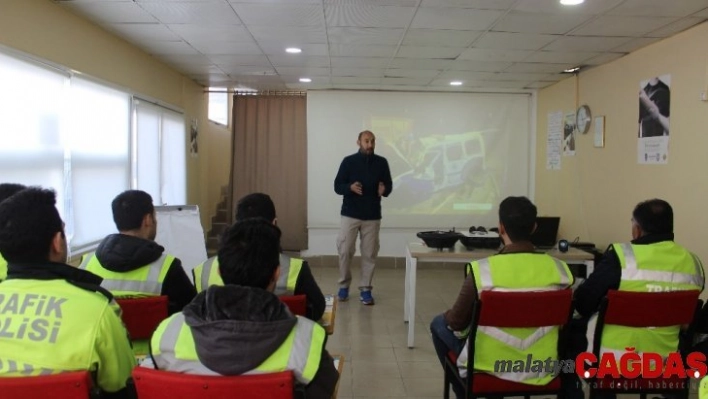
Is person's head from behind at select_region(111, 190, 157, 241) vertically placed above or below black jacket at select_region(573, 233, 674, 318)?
above

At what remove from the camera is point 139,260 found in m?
2.12

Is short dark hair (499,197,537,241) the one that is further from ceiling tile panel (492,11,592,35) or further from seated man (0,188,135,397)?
ceiling tile panel (492,11,592,35)

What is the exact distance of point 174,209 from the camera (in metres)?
4.63

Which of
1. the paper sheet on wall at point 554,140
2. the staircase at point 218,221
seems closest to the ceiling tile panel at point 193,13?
the staircase at point 218,221

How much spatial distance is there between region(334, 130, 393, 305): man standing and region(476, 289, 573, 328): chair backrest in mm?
3053

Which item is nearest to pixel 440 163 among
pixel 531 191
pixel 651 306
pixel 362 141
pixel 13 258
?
pixel 531 191

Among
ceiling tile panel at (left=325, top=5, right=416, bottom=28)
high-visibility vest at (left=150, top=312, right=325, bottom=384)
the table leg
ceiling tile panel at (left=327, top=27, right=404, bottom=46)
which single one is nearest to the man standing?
ceiling tile panel at (left=327, top=27, right=404, bottom=46)

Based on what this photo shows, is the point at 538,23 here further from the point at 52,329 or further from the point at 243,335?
the point at 52,329

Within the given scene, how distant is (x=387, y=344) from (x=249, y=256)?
2819 mm

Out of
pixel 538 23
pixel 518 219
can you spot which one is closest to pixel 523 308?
pixel 518 219

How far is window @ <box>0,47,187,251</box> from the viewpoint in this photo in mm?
3131

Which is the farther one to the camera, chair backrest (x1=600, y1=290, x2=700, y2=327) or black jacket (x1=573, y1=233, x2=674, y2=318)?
black jacket (x1=573, y1=233, x2=674, y2=318)

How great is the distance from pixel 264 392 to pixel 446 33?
3.57 metres

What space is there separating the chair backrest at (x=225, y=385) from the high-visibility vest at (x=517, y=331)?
1.09 meters
